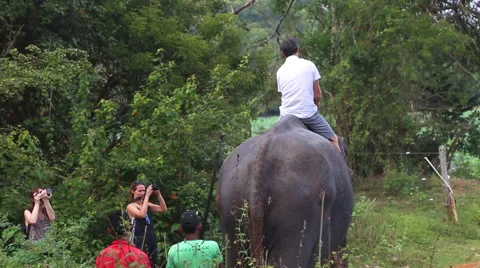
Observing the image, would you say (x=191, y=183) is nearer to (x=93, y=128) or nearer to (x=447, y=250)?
(x=93, y=128)

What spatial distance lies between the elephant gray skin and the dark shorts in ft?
2.45

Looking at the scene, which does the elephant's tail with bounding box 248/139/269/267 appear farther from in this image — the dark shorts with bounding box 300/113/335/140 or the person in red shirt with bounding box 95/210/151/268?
the dark shorts with bounding box 300/113/335/140

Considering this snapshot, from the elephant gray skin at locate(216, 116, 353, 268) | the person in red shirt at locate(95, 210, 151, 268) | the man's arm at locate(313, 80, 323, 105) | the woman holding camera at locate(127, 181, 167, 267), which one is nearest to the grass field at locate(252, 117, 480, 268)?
the man's arm at locate(313, 80, 323, 105)

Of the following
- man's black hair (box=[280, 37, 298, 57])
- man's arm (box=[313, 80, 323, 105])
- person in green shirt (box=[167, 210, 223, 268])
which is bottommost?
person in green shirt (box=[167, 210, 223, 268])

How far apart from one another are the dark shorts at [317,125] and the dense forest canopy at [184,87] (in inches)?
96.0

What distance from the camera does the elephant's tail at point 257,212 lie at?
6871mm

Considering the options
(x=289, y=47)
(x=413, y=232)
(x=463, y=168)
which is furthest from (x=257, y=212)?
(x=463, y=168)

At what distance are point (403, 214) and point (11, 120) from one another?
281 inches

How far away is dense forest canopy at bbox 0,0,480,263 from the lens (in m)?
10.9

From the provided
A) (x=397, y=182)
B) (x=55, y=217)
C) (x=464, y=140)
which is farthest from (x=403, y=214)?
(x=55, y=217)

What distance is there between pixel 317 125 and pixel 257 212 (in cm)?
160

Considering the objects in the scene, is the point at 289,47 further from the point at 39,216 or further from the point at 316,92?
the point at 39,216

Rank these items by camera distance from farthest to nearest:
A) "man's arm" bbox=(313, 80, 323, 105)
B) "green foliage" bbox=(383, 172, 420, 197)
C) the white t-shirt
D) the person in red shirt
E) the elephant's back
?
"green foliage" bbox=(383, 172, 420, 197) → "man's arm" bbox=(313, 80, 323, 105) → the white t-shirt → the elephant's back → the person in red shirt

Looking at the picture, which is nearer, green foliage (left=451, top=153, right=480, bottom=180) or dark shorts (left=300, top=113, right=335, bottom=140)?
dark shorts (left=300, top=113, right=335, bottom=140)
